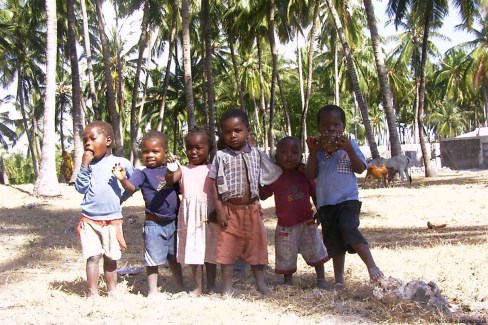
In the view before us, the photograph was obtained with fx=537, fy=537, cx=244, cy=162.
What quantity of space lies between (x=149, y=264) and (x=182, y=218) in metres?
0.44

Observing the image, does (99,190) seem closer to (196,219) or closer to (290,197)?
(196,219)

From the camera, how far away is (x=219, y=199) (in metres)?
4.21

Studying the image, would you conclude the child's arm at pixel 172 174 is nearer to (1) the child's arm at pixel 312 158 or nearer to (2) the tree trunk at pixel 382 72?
(1) the child's arm at pixel 312 158

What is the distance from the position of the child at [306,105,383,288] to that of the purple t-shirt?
45.3 inches

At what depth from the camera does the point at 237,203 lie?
4215 millimetres

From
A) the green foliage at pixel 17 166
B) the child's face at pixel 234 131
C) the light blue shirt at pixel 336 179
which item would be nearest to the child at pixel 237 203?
the child's face at pixel 234 131

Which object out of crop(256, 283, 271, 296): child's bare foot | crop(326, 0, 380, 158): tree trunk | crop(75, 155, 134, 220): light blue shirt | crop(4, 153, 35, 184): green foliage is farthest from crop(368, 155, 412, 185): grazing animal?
crop(4, 153, 35, 184): green foliage

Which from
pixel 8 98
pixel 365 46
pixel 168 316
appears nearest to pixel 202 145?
pixel 168 316

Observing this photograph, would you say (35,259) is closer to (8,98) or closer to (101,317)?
(101,317)

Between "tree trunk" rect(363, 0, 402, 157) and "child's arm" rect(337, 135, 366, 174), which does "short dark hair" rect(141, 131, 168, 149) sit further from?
"tree trunk" rect(363, 0, 402, 157)

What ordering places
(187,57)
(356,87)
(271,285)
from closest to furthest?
1. (271,285)
2. (187,57)
3. (356,87)

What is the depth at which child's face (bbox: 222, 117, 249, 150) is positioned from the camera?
4.17m

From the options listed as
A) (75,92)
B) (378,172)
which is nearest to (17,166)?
(75,92)

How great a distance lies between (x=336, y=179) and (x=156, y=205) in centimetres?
145
